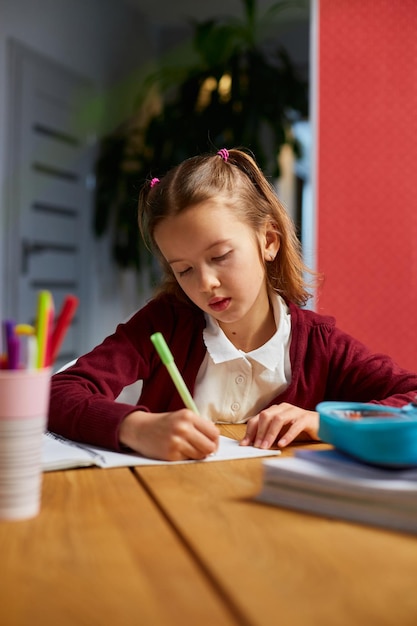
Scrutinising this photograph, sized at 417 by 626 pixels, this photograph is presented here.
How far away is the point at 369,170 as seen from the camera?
2.88 meters

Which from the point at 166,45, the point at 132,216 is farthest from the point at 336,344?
the point at 166,45

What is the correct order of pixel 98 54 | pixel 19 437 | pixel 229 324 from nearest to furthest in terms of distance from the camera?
pixel 19 437
pixel 229 324
pixel 98 54

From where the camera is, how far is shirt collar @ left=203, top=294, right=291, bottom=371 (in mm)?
1464

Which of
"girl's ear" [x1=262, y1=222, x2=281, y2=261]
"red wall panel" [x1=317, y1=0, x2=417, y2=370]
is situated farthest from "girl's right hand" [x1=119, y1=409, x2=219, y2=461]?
"red wall panel" [x1=317, y1=0, x2=417, y2=370]

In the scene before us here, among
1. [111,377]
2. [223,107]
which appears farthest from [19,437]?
[223,107]

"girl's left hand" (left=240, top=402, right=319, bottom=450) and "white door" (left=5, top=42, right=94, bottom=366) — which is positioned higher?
"white door" (left=5, top=42, right=94, bottom=366)

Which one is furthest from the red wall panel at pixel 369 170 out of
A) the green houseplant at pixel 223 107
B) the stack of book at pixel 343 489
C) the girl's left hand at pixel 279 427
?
the stack of book at pixel 343 489

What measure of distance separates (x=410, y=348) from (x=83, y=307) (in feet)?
Result: 8.71

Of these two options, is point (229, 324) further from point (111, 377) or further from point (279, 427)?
point (279, 427)

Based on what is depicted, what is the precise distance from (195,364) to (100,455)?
0.56m

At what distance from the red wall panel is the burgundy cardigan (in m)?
1.36

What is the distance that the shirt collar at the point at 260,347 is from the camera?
146cm

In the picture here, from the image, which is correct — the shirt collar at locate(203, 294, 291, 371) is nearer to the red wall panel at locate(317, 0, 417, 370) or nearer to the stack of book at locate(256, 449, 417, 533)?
the stack of book at locate(256, 449, 417, 533)

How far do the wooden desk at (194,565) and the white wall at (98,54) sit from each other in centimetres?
357
